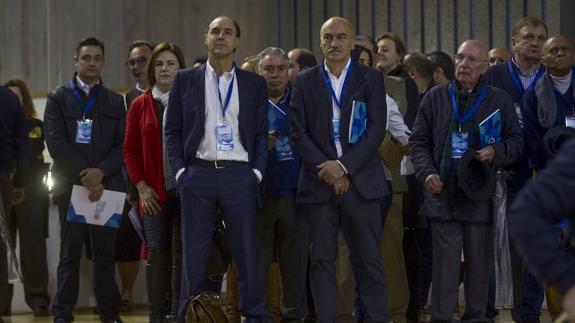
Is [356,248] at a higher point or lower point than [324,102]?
lower

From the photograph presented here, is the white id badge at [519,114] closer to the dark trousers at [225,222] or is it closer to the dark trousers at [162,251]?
the dark trousers at [225,222]

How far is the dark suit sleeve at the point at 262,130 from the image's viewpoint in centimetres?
566

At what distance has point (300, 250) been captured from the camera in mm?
6117

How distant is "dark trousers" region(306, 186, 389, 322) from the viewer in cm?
557

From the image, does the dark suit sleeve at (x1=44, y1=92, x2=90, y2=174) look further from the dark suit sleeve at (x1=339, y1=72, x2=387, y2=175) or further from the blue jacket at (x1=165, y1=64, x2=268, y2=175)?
the dark suit sleeve at (x1=339, y1=72, x2=387, y2=175)

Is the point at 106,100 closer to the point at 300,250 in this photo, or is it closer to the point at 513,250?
the point at 300,250

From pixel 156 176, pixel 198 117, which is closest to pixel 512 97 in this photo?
pixel 198 117

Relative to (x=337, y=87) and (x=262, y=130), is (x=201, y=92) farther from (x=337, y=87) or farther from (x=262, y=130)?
(x=337, y=87)

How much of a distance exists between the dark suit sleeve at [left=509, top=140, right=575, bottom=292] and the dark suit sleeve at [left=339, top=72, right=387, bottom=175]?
3.45m

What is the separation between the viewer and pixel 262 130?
5746 mm

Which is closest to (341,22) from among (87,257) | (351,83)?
(351,83)

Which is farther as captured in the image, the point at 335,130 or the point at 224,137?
the point at 335,130

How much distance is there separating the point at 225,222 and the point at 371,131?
2.80ft

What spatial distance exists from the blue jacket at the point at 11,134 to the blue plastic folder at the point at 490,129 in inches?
108
